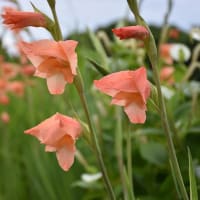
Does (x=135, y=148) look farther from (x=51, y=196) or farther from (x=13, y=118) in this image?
(x=13, y=118)

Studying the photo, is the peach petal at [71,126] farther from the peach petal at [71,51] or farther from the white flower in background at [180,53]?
the white flower in background at [180,53]

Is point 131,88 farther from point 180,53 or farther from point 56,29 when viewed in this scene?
point 180,53

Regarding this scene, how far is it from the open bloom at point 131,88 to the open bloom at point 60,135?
0.08 m

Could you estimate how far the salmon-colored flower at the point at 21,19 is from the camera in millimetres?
641

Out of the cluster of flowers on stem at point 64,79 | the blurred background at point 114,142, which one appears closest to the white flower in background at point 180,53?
the blurred background at point 114,142

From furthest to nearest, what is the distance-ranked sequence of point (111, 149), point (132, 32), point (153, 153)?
point (111, 149)
point (153, 153)
point (132, 32)

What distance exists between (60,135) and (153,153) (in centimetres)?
60

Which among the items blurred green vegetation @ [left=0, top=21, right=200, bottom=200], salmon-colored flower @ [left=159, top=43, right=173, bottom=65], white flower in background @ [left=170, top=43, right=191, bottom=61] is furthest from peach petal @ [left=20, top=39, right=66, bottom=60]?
salmon-colored flower @ [left=159, top=43, right=173, bottom=65]

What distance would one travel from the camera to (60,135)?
67cm

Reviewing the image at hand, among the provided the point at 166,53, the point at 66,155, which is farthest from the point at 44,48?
the point at 166,53

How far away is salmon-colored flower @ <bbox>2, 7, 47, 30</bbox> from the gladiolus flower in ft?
0.39

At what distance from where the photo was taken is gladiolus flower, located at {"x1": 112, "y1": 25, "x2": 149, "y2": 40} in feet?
1.87

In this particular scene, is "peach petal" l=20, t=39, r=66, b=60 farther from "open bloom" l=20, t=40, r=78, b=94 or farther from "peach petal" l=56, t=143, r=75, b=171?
"peach petal" l=56, t=143, r=75, b=171

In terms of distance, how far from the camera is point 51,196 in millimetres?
1619
